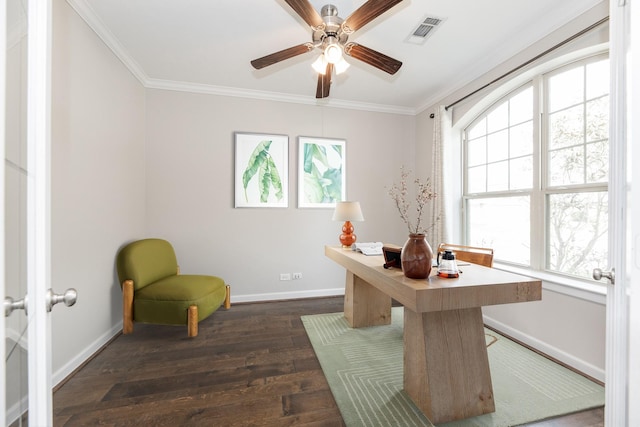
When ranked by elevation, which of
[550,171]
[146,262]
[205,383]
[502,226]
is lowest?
[205,383]

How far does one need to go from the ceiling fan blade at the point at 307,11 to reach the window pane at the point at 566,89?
2.14 m

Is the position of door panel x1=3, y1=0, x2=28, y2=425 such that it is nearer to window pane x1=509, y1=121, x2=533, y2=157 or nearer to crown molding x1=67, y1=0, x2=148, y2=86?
crown molding x1=67, y1=0, x2=148, y2=86

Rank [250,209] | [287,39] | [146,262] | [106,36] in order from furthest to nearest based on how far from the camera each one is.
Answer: [250,209] < [146,262] < [287,39] < [106,36]

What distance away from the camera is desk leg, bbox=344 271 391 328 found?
2.76 m

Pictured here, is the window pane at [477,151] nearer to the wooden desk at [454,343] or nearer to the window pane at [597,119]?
the window pane at [597,119]

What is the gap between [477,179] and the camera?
3320mm

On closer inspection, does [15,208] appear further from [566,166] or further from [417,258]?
[566,166]

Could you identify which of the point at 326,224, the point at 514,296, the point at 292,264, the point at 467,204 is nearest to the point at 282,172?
the point at 326,224

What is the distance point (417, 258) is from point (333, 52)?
1407 millimetres

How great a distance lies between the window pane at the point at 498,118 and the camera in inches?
116

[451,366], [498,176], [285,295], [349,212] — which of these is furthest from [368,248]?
[498,176]

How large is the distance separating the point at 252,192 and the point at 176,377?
2.17 m

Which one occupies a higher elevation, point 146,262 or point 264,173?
point 264,173

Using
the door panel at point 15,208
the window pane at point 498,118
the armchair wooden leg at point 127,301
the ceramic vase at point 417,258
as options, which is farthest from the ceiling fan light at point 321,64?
the armchair wooden leg at point 127,301
